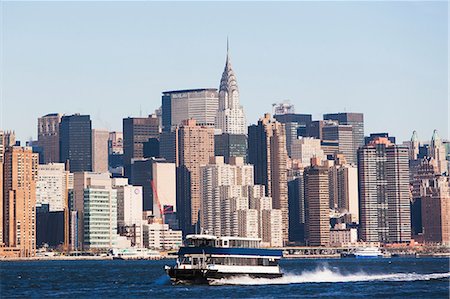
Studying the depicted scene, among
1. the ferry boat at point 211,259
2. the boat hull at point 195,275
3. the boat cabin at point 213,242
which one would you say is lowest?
the boat hull at point 195,275

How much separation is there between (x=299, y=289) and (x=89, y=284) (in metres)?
40.6

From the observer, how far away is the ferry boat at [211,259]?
149 metres

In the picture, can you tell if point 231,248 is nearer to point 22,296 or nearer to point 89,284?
point 22,296

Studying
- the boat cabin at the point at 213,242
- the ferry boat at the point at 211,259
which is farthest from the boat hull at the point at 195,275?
the boat cabin at the point at 213,242

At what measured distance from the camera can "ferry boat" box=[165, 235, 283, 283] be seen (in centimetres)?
14862

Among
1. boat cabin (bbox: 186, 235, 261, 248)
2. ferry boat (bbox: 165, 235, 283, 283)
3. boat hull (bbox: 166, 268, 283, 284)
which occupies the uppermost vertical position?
boat cabin (bbox: 186, 235, 261, 248)

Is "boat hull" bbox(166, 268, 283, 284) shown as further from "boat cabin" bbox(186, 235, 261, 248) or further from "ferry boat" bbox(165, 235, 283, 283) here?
"boat cabin" bbox(186, 235, 261, 248)

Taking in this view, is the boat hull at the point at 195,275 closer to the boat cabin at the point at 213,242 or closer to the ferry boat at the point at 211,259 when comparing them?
the ferry boat at the point at 211,259

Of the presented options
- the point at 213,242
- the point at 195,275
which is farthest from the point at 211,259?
Answer: the point at 195,275

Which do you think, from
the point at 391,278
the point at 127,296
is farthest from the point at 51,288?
the point at 391,278

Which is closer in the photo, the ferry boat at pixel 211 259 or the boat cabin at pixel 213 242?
the ferry boat at pixel 211 259

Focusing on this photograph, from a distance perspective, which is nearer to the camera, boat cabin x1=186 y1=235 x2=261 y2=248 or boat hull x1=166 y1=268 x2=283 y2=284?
boat hull x1=166 y1=268 x2=283 y2=284

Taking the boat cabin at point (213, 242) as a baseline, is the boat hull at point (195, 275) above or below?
below

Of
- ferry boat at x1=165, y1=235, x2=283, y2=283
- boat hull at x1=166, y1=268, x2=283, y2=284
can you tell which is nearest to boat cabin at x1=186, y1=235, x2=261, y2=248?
ferry boat at x1=165, y1=235, x2=283, y2=283
